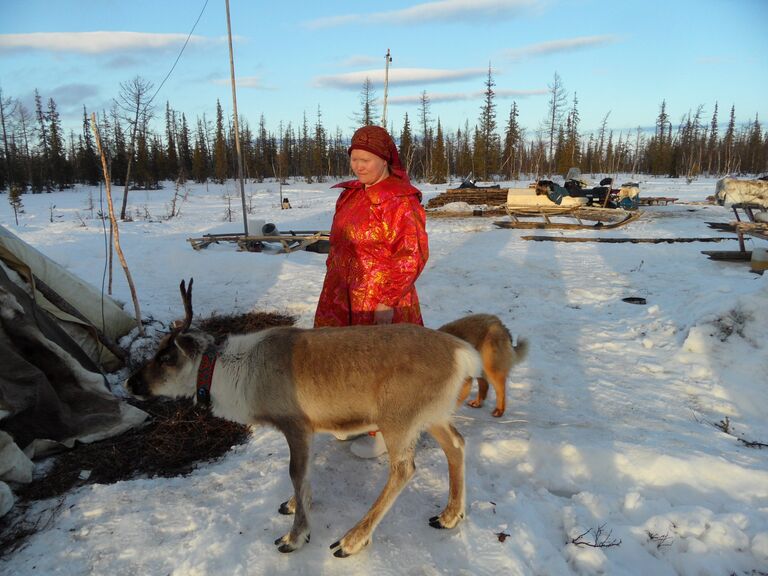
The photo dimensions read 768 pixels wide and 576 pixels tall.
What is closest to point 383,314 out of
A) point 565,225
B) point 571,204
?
point 565,225

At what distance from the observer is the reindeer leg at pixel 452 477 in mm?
3105

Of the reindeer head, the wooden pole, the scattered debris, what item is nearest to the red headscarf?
the reindeer head

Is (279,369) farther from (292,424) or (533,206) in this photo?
(533,206)

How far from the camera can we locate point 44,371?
447 cm

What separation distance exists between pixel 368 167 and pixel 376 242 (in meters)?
0.63

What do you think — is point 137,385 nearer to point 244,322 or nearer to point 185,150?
point 244,322

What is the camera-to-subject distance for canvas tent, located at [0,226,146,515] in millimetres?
3977

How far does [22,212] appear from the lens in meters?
25.2

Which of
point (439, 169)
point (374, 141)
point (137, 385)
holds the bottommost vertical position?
point (137, 385)

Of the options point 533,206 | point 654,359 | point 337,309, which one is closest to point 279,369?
point 337,309

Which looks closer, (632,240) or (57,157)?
(632,240)

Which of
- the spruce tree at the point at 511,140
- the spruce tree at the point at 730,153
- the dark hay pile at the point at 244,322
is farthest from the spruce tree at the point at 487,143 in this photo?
the dark hay pile at the point at 244,322

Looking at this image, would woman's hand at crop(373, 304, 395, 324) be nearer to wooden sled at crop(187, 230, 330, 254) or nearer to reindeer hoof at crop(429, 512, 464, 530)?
reindeer hoof at crop(429, 512, 464, 530)

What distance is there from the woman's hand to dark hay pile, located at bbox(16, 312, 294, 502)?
1391 mm
